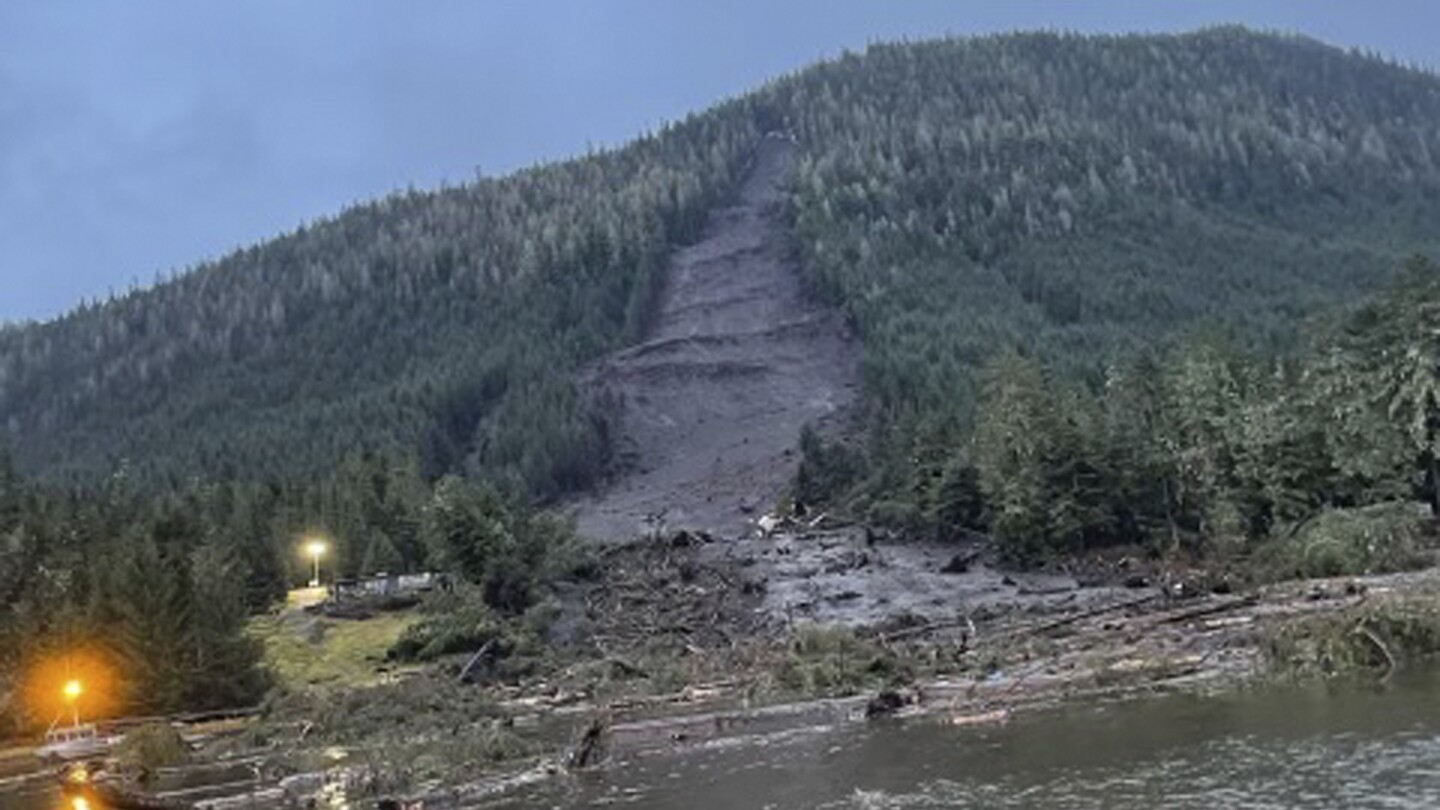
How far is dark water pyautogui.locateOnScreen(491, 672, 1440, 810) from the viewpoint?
3128cm

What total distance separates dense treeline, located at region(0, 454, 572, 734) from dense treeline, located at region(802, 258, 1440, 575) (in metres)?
34.8

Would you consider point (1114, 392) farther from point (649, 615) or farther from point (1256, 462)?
point (649, 615)

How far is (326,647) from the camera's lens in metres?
102

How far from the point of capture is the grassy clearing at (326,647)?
299ft

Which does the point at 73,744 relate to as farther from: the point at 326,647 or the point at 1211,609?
the point at 1211,609

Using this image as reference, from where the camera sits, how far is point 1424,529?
88.3m

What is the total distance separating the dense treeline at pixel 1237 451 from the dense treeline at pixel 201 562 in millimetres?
34761

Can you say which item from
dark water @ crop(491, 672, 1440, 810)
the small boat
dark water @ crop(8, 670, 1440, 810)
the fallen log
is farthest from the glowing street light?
dark water @ crop(491, 672, 1440, 810)

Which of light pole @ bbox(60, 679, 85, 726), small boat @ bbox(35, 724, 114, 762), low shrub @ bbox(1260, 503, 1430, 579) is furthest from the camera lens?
light pole @ bbox(60, 679, 85, 726)

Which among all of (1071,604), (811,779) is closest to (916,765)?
(811,779)

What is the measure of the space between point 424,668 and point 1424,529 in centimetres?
5847

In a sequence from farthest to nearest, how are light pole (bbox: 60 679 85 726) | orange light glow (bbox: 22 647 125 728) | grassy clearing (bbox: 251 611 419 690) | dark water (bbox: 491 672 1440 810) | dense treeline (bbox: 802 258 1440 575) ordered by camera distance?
grassy clearing (bbox: 251 611 419 690)
dense treeline (bbox: 802 258 1440 575)
orange light glow (bbox: 22 647 125 728)
light pole (bbox: 60 679 85 726)
dark water (bbox: 491 672 1440 810)

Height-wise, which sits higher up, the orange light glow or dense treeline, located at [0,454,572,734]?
dense treeline, located at [0,454,572,734]

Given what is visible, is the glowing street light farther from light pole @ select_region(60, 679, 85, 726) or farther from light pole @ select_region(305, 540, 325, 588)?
light pole @ select_region(60, 679, 85, 726)
